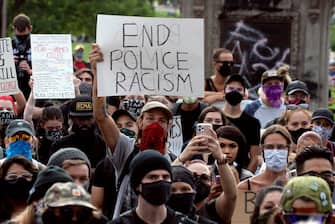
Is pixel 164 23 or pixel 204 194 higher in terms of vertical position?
pixel 164 23

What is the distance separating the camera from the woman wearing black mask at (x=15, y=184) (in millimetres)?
8852

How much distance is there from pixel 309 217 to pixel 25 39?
748 centimetres

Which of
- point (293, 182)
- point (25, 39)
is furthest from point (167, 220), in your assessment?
point (25, 39)

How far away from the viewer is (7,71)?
13156 millimetres

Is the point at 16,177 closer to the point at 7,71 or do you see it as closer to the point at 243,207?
the point at 243,207

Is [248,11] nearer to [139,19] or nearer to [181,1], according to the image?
[181,1]

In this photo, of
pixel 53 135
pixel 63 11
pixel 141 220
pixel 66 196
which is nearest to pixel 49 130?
pixel 53 135

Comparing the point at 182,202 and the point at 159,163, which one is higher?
the point at 159,163

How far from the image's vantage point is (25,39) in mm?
14672

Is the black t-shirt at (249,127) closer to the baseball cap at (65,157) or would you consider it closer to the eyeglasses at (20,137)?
the eyeglasses at (20,137)

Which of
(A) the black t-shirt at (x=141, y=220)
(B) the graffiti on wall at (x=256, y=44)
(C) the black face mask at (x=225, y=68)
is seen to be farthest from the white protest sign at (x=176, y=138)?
(B) the graffiti on wall at (x=256, y=44)

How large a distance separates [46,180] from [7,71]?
190 inches

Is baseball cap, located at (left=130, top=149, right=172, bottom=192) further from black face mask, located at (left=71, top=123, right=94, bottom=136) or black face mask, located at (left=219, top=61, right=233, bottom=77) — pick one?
black face mask, located at (left=219, top=61, right=233, bottom=77)

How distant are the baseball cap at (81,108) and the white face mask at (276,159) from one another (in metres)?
1.72
